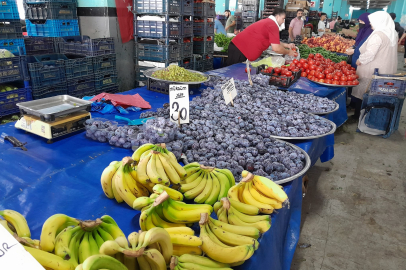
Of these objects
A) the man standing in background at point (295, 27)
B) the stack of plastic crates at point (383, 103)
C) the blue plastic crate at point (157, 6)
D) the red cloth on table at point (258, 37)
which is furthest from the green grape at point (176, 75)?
the man standing in background at point (295, 27)

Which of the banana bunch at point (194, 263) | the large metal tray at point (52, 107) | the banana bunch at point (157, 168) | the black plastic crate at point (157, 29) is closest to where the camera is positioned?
the banana bunch at point (194, 263)

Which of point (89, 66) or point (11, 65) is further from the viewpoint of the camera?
point (89, 66)

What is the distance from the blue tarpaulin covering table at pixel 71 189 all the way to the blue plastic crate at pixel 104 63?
2483mm

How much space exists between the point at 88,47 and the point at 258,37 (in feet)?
8.90

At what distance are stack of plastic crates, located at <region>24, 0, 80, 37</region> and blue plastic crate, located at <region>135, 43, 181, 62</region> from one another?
3.77 ft

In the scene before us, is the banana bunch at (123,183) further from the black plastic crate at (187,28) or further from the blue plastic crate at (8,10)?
the black plastic crate at (187,28)

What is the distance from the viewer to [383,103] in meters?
4.57

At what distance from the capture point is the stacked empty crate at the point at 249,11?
33.3 feet

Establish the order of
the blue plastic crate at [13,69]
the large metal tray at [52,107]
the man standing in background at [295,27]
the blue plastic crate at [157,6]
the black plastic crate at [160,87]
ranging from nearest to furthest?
the large metal tray at [52,107]
the black plastic crate at [160,87]
the blue plastic crate at [13,69]
the blue plastic crate at [157,6]
the man standing in background at [295,27]

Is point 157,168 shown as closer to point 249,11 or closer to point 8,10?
point 8,10

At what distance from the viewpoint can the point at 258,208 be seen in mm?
1274

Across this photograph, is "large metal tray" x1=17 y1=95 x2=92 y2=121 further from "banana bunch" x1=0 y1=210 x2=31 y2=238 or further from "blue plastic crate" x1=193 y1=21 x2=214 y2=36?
"blue plastic crate" x1=193 y1=21 x2=214 y2=36

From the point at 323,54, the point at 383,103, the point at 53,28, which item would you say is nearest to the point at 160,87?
the point at 53,28

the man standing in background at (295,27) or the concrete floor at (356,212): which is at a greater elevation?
the man standing in background at (295,27)
